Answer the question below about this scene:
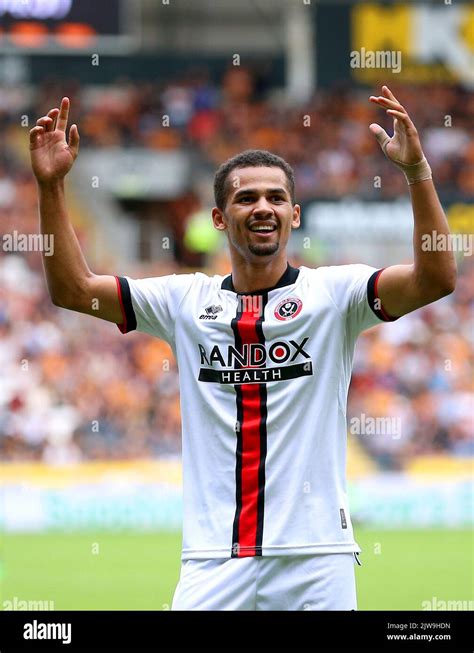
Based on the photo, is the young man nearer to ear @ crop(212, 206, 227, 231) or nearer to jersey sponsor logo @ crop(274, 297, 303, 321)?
jersey sponsor logo @ crop(274, 297, 303, 321)

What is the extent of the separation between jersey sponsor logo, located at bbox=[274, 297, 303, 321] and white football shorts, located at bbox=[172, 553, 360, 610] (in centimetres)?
77

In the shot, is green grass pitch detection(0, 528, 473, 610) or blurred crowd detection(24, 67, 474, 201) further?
blurred crowd detection(24, 67, 474, 201)

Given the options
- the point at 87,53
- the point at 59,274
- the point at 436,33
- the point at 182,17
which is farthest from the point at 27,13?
the point at 59,274

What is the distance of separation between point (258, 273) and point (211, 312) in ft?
0.68

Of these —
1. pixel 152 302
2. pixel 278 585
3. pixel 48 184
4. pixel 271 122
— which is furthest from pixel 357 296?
pixel 271 122

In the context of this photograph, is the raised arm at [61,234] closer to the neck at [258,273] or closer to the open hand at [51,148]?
the open hand at [51,148]

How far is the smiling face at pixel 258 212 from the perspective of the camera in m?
3.93

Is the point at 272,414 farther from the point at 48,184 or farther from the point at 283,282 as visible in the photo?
the point at 48,184

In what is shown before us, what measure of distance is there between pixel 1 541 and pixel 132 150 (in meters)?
10.2

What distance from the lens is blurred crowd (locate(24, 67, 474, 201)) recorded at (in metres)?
22.9

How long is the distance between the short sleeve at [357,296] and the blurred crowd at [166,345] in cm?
1288
